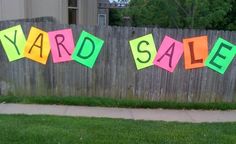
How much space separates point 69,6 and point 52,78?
19.6 feet

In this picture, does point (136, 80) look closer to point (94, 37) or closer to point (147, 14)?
point (94, 37)

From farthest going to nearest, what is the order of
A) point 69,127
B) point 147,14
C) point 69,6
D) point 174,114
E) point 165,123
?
point 147,14 < point 69,6 < point 174,114 < point 165,123 < point 69,127

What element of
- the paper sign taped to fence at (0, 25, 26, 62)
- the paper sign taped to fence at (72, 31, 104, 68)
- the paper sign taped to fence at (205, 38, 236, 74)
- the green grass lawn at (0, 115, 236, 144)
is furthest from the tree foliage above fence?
the green grass lawn at (0, 115, 236, 144)

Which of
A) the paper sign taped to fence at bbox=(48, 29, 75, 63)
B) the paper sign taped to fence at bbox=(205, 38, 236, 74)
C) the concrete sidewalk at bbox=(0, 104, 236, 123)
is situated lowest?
the concrete sidewalk at bbox=(0, 104, 236, 123)

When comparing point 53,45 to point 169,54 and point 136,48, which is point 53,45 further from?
point 169,54

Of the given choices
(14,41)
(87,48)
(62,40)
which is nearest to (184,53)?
(87,48)

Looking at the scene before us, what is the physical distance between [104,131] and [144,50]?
2541mm

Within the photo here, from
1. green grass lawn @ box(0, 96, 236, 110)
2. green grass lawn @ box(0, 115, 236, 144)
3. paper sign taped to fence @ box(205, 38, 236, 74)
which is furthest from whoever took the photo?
paper sign taped to fence @ box(205, 38, 236, 74)

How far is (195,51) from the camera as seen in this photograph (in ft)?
28.0

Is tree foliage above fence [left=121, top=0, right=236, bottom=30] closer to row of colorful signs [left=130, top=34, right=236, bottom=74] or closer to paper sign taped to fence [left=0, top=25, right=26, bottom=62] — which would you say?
row of colorful signs [left=130, top=34, right=236, bottom=74]

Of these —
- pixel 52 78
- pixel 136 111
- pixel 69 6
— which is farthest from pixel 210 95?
pixel 69 6

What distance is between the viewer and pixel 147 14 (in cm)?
1575

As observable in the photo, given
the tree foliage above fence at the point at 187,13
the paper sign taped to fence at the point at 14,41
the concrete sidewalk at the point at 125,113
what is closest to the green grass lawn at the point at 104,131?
the concrete sidewalk at the point at 125,113

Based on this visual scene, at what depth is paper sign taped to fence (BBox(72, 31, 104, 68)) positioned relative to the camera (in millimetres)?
8555
